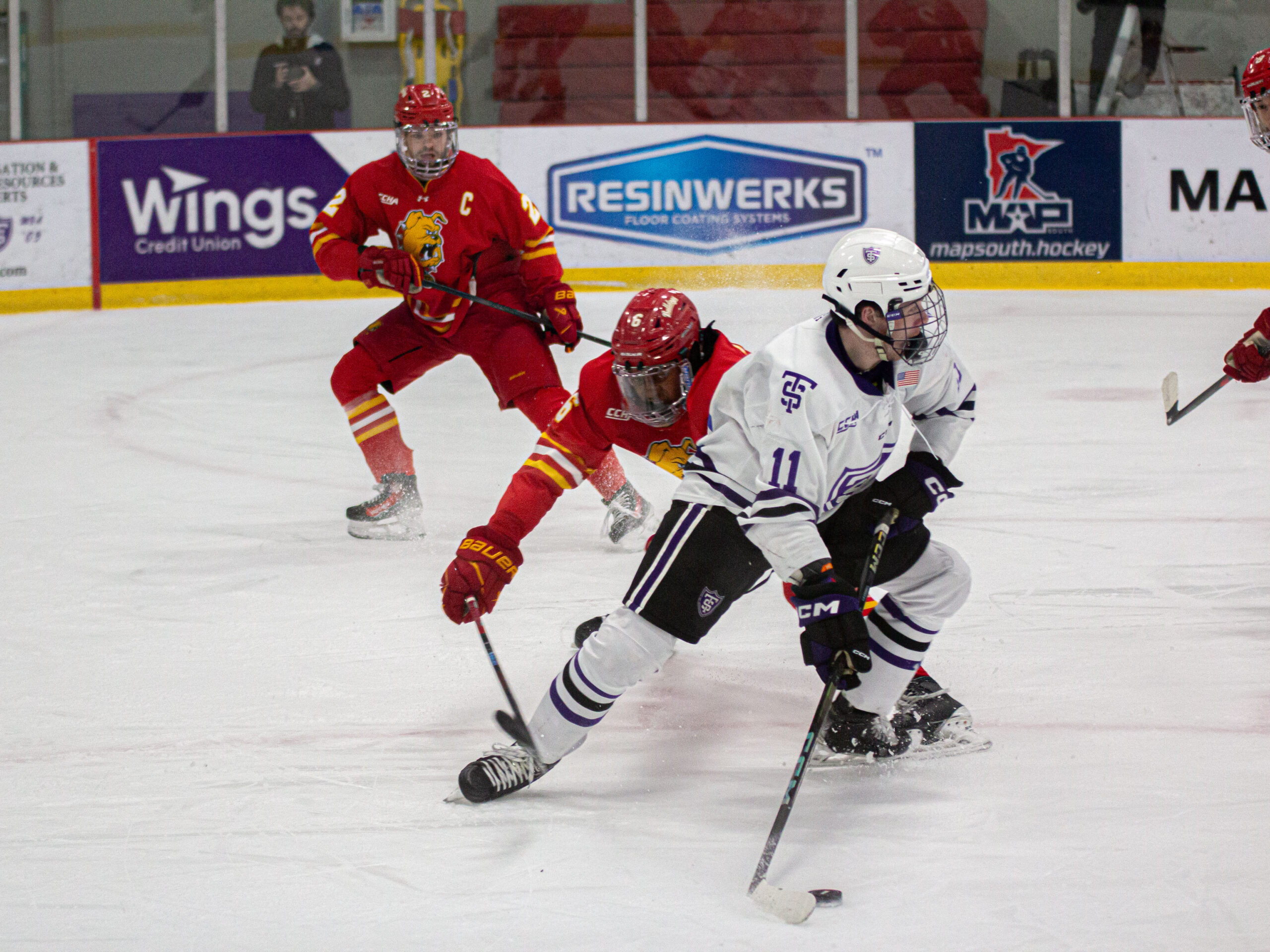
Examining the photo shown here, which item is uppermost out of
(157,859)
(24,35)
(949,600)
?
(24,35)

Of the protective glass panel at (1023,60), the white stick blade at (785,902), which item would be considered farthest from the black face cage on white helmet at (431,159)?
the protective glass panel at (1023,60)

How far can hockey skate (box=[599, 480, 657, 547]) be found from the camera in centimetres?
415

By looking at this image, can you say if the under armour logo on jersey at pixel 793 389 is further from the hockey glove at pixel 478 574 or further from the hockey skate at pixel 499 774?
the hockey skate at pixel 499 774

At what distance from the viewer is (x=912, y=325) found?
2.36 meters

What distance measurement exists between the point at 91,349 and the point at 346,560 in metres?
3.74

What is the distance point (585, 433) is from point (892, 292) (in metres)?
0.75

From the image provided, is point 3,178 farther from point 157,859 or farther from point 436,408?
point 157,859

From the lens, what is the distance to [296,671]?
322 centimetres

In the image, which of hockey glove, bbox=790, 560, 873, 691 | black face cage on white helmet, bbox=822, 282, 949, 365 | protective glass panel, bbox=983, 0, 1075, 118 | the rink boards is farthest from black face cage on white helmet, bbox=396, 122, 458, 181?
protective glass panel, bbox=983, 0, 1075, 118

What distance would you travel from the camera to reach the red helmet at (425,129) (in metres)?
4.37

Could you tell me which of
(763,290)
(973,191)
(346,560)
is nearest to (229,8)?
(763,290)

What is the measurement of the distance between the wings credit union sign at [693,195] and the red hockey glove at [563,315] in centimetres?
421

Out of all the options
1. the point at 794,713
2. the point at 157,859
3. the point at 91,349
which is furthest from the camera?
the point at 91,349

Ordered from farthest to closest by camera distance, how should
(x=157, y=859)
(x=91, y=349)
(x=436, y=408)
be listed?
(x=91, y=349) < (x=436, y=408) < (x=157, y=859)
